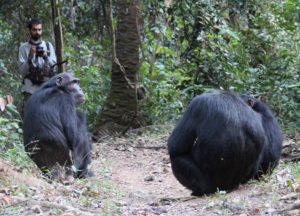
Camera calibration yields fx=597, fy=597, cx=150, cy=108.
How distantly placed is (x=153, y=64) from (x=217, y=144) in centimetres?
632

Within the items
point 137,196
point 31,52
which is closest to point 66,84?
point 137,196

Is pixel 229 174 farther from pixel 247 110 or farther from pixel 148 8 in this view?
pixel 148 8

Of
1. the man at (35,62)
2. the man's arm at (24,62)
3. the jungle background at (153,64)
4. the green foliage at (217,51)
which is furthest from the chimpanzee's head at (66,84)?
the green foliage at (217,51)

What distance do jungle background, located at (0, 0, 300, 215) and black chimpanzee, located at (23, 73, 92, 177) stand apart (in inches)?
15.3

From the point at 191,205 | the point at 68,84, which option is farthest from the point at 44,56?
the point at 191,205

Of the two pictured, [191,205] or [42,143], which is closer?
[191,205]

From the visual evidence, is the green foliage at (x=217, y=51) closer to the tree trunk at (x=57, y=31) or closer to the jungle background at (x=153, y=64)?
the jungle background at (x=153, y=64)

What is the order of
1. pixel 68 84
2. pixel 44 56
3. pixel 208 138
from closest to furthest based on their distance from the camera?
pixel 208 138, pixel 68 84, pixel 44 56

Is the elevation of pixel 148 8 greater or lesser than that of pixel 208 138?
greater

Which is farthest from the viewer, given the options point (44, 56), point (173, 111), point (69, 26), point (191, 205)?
point (69, 26)

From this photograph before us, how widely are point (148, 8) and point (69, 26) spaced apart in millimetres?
1861

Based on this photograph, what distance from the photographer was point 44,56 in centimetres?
952

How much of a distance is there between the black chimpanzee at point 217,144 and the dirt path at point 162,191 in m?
0.20

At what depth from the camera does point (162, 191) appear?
689cm
